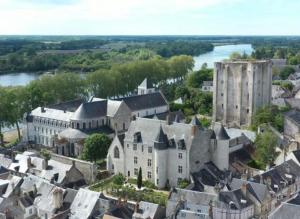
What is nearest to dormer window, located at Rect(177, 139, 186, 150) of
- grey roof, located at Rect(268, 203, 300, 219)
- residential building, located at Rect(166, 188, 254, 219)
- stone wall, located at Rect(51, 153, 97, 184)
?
residential building, located at Rect(166, 188, 254, 219)

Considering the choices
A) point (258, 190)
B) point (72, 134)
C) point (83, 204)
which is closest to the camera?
point (258, 190)

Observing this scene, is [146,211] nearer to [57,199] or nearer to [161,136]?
[57,199]

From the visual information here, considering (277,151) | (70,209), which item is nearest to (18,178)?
(70,209)

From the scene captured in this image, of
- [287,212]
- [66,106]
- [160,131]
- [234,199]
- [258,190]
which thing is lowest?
[234,199]

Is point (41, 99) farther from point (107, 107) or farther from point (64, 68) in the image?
point (64, 68)

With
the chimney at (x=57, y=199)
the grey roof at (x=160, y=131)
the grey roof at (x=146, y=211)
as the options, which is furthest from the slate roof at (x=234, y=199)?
the chimney at (x=57, y=199)

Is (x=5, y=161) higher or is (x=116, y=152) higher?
(x=116, y=152)

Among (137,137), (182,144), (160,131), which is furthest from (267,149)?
(137,137)
